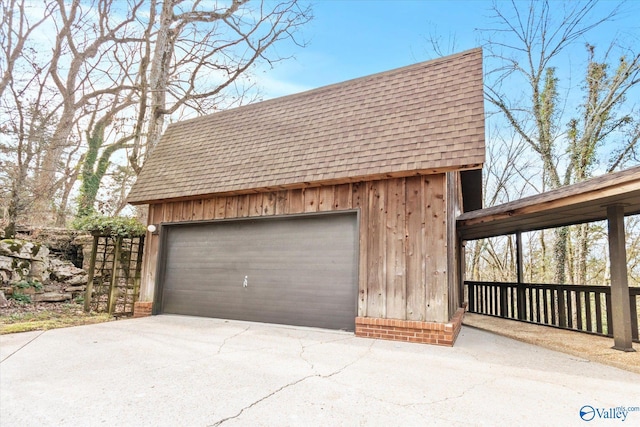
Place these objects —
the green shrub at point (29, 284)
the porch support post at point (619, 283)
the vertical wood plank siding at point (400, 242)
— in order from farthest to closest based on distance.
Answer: the green shrub at point (29, 284), the vertical wood plank siding at point (400, 242), the porch support post at point (619, 283)

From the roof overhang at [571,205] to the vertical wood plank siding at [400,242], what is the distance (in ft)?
4.29

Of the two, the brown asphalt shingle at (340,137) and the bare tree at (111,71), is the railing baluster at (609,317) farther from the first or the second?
the bare tree at (111,71)

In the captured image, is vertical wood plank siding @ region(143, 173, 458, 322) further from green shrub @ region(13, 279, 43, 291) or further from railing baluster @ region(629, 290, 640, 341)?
green shrub @ region(13, 279, 43, 291)

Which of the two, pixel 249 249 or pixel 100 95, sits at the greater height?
pixel 100 95

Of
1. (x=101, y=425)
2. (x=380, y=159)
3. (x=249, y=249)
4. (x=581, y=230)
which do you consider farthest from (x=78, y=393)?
(x=581, y=230)

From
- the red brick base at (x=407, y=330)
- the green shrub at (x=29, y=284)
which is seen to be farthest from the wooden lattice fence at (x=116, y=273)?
the red brick base at (x=407, y=330)

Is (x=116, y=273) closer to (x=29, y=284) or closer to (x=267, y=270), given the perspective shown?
(x=29, y=284)

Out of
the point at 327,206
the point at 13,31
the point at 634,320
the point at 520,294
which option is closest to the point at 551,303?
the point at 520,294

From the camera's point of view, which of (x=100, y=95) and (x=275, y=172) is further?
(x=100, y=95)

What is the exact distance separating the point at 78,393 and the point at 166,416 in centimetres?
102

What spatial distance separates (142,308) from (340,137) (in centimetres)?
553

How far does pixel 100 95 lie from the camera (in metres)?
13.1

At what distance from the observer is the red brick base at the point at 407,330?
15.4 feet

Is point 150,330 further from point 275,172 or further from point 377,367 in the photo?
point 377,367
